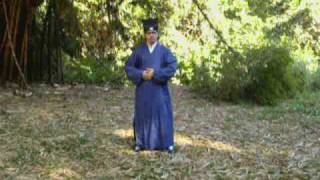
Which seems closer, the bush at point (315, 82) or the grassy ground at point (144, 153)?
the grassy ground at point (144, 153)

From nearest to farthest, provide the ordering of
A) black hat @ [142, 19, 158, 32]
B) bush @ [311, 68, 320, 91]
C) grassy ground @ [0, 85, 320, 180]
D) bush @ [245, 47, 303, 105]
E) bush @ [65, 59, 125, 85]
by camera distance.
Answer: grassy ground @ [0, 85, 320, 180] < black hat @ [142, 19, 158, 32] < bush @ [245, 47, 303, 105] < bush @ [65, 59, 125, 85] < bush @ [311, 68, 320, 91]

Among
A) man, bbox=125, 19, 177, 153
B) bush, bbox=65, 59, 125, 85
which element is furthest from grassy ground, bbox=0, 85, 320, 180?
bush, bbox=65, 59, 125, 85

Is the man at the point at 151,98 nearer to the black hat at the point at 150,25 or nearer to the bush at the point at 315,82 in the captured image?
the black hat at the point at 150,25

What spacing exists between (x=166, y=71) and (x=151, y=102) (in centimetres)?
33

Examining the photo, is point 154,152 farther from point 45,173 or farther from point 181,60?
point 181,60

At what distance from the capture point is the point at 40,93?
29.8ft

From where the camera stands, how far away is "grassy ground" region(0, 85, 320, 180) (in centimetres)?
537

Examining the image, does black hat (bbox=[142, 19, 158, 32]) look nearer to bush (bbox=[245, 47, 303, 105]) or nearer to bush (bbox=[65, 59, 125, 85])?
bush (bbox=[245, 47, 303, 105])

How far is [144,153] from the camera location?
19.4ft

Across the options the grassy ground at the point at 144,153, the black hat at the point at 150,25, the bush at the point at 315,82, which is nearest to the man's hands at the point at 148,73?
the black hat at the point at 150,25

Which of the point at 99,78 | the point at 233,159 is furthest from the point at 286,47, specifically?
the point at 233,159

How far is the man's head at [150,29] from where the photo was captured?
231 inches

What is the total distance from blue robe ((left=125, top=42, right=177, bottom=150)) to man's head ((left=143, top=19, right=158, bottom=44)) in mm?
89

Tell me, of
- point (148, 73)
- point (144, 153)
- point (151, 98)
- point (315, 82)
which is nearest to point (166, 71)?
point (148, 73)
